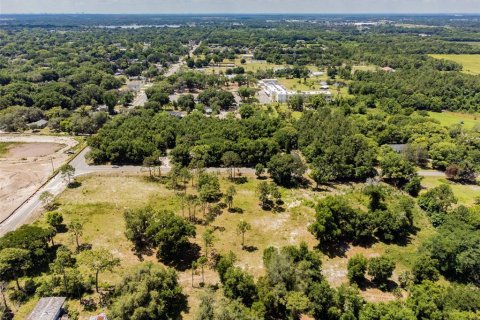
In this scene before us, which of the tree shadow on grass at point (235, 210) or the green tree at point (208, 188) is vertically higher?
the green tree at point (208, 188)

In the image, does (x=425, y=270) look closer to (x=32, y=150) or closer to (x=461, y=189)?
(x=461, y=189)

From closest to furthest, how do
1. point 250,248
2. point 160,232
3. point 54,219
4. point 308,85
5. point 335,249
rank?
point 160,232
point 250,248
point 335,249
point 54,219
point 308,85

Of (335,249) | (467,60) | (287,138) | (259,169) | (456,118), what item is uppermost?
(467,60)

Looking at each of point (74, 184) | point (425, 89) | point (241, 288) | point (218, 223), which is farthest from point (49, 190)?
point (425, 89)

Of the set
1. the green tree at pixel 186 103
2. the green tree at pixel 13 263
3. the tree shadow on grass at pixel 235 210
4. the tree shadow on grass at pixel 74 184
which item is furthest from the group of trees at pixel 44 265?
the green tree at pixel 186 103

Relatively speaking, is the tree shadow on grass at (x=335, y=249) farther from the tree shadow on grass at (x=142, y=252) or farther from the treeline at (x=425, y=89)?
the treeline at (x=425, y=89)

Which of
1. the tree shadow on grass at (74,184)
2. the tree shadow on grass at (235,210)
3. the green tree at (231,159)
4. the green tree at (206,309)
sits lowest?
the tree shadow on grass at (235,210)
